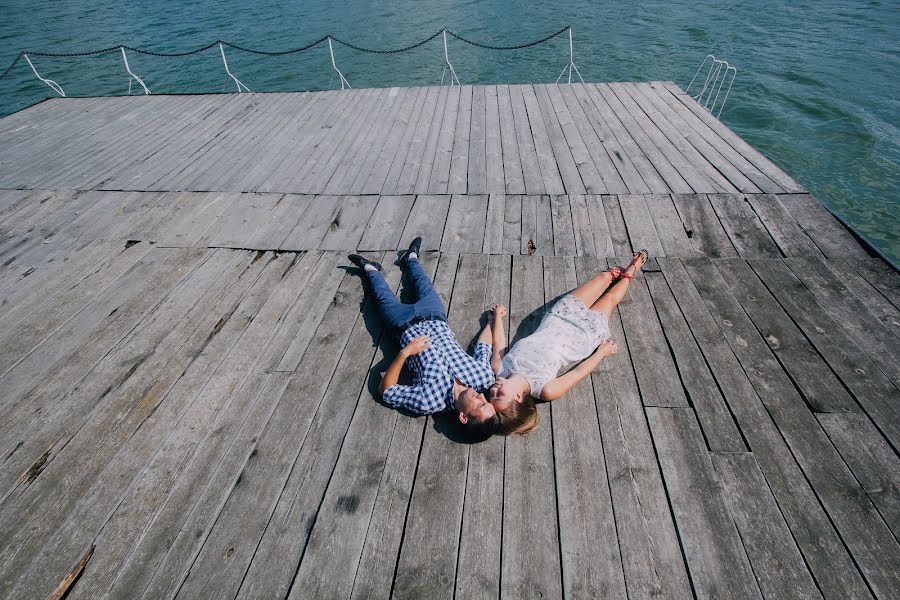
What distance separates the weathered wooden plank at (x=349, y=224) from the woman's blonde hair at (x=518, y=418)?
9.11ft

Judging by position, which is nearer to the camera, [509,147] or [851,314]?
[851,314]

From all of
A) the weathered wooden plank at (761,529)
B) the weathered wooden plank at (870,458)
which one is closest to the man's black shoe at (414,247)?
the weathered wooden plank at (761,529)

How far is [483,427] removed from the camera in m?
2.92

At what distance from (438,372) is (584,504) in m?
1.25

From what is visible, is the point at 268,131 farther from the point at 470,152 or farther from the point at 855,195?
the point at 855,195

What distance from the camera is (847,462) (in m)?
2.85

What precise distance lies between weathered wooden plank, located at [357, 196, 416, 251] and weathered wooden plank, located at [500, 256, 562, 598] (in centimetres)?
264

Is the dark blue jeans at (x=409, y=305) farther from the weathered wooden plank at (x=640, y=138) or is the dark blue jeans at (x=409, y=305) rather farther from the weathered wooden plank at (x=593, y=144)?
the weathered wooden plank at (x=640, y=138)

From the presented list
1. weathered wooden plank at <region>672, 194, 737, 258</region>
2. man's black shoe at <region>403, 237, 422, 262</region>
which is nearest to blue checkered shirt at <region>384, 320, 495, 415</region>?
man's black shoe at <region>403, 237, 422, 262</region>

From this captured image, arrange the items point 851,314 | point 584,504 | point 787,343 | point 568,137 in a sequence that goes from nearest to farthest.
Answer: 1. point 584,504
2. point 787,343
3. point 851,314
4. point 568,137

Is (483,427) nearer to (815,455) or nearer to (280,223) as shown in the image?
(815,455)

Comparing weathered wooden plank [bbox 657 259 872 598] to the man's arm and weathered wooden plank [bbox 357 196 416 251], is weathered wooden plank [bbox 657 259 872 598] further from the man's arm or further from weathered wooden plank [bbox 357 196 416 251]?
weathered wooden plank [bbox 357 196 416 251]

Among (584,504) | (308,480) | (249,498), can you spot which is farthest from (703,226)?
(249,498)

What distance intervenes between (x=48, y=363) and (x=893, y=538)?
20.1 ft
